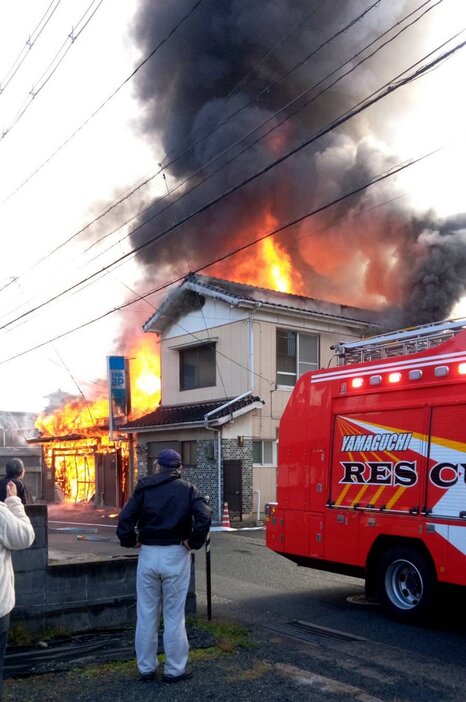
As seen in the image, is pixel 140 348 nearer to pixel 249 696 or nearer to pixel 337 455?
pixel 337 455

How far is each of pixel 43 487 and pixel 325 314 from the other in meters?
15.9

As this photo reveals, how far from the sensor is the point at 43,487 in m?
31.2

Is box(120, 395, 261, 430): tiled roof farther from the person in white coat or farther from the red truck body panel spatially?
the person in white coat

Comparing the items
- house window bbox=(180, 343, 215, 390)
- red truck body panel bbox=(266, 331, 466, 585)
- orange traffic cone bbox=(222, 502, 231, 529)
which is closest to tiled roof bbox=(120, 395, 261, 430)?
house window bbox=(180, 343, 215, 390)

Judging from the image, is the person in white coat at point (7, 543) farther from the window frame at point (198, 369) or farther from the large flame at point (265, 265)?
the large flame at point (265, 265)

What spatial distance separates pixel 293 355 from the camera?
74.1 feet

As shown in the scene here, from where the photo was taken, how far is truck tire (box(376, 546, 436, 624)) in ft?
23.4

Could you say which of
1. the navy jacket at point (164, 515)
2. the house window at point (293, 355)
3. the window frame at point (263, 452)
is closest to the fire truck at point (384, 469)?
the navy jacket at point (164, 515)

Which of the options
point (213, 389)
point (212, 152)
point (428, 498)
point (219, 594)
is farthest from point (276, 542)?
point (212, 152)

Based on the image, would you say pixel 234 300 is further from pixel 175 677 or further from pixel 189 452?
pixel 175 677

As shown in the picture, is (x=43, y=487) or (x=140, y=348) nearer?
(x=140, y=348)

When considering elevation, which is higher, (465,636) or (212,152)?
(212,152)

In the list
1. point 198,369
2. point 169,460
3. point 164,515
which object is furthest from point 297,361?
point 164,515

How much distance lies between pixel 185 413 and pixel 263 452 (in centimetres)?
283
